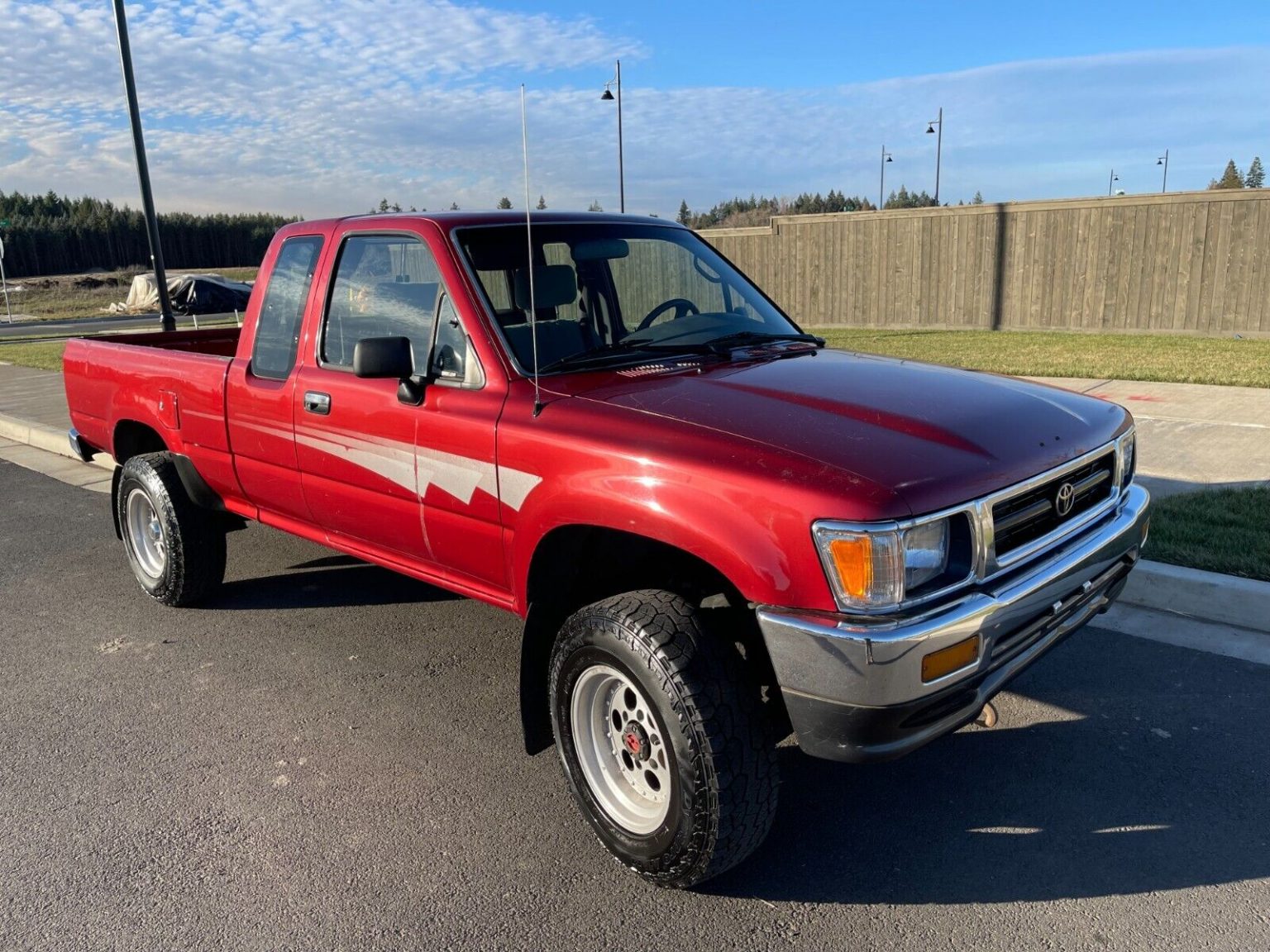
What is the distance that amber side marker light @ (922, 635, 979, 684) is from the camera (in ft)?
7.99

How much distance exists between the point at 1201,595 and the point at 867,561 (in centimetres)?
305

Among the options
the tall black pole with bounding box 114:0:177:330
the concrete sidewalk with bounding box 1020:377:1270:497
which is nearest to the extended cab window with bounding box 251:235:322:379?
the concrete sidewalk with bounding box 1020:377:1270:497

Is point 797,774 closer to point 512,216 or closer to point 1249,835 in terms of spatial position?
point 1249,835

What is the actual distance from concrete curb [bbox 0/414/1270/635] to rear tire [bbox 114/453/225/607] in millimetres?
4604

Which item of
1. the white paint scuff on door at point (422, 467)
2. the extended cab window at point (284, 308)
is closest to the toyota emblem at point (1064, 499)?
the white paint scuff on door at point (422, 467)

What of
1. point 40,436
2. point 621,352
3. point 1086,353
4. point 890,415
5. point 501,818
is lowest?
point 501,818

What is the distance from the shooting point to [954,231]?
17297 mm

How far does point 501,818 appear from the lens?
3240 millimetres

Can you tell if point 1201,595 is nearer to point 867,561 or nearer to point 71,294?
point 867,561

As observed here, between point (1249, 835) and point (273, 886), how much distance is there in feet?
9.74

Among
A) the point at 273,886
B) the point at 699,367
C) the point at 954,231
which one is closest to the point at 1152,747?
the point at 699,367

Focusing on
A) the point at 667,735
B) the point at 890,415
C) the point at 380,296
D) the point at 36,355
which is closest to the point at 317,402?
the point at 380,296

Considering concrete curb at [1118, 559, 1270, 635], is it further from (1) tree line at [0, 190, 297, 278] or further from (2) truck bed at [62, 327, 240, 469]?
(1) tree line at [0, 190, 297, 278]

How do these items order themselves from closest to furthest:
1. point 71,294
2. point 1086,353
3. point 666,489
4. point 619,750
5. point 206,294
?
point 666,489
point 619,750
point 1086,353
point 206,294
point 71,294
